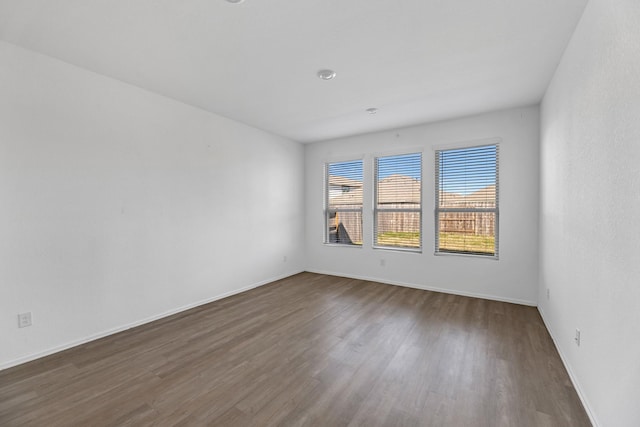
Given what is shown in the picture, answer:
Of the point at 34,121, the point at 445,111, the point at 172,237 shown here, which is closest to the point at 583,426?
the point at 445,111

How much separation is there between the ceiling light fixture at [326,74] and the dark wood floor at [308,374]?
8.82ft

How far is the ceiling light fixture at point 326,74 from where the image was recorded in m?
2.76

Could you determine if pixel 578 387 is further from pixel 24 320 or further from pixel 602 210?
pixel 24 320

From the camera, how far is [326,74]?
111 inches

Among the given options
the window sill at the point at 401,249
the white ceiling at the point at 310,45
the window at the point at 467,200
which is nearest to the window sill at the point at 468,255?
the window at the point at 467,200

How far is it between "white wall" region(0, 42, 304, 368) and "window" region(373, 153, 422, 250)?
240 centimetres

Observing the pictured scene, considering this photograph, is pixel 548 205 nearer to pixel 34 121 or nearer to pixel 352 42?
pixel 352 42

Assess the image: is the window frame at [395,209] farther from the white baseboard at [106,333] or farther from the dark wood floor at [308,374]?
the white baseboard at [106,333]

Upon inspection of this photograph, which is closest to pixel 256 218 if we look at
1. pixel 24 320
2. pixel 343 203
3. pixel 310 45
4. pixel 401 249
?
pixel 343 203

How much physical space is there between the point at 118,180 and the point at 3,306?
1396mm

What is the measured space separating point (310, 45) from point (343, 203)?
11.4ft

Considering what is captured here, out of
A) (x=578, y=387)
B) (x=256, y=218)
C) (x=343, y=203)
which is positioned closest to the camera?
(x=578, y=387)

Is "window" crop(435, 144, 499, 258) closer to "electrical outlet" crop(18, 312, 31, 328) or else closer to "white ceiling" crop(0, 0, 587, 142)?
"white ceiling" crop(0, 0, 587, 142)

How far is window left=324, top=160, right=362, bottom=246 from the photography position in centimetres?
535
